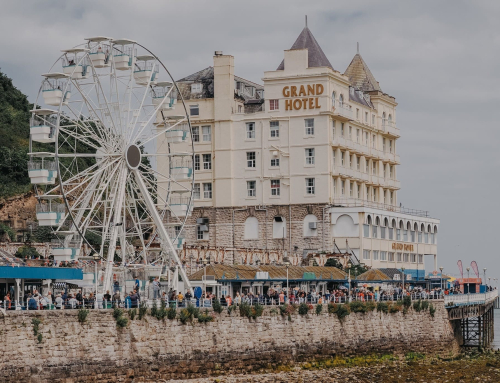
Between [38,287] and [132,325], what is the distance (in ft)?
19.3

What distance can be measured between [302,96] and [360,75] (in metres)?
16.8

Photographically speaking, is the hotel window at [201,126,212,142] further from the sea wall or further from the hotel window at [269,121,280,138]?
the sea wall

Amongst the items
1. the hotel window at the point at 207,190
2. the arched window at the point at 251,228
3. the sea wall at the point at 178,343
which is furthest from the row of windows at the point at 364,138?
the sea wall at the point at 178,343

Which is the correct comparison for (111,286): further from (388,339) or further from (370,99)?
(370,99)

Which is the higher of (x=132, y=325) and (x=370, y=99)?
(x=370, y=99)

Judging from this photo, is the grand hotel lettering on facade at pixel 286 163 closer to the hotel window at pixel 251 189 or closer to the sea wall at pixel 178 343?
the hotel window at pixel 251 189

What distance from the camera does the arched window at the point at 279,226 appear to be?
334ft

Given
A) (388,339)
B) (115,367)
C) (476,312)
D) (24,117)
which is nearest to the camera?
(115,367)

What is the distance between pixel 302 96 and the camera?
331 ft

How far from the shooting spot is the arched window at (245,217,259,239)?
338 ft

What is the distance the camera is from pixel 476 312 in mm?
94188

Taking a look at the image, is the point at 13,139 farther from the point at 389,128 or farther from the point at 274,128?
the point at 389,128

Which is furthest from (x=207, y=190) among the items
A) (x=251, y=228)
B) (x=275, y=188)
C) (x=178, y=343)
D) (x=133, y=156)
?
(x=178, y=343)

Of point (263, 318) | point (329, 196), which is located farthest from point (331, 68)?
point (263, 318)
